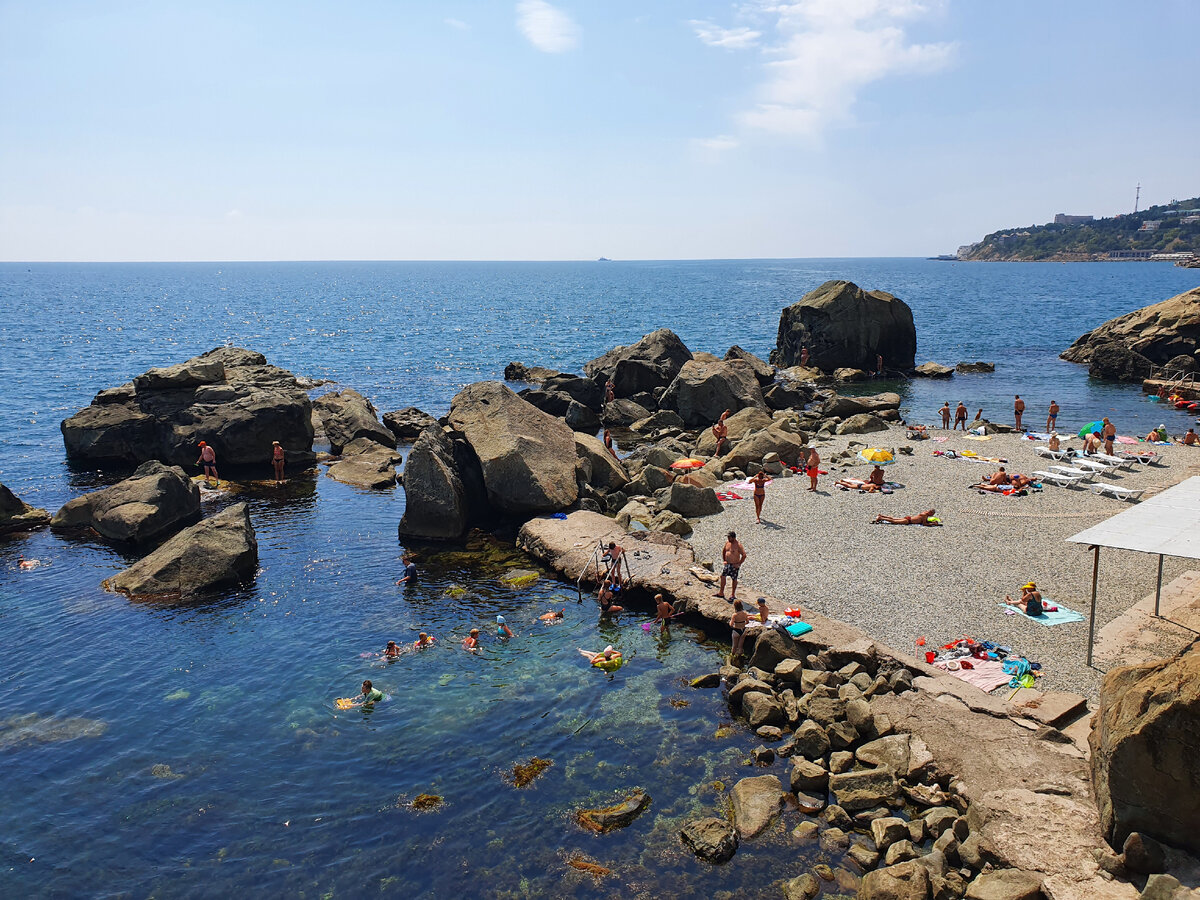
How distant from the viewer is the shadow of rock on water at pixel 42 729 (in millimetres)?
16734

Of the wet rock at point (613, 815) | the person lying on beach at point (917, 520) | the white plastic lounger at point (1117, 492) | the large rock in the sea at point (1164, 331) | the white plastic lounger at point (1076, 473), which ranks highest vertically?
the large rock in the sea at point (1164, 331)

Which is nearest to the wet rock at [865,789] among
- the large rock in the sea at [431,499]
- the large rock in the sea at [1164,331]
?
the large rock in the sea at [431,499]

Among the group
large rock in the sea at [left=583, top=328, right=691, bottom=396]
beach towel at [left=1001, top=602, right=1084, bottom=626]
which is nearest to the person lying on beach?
beach towel at [left=1001, top=602, right=1084, bottom=626]

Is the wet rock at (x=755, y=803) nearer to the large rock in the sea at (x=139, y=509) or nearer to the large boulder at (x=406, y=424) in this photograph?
the large rock in the sea at (x=139, y=509)

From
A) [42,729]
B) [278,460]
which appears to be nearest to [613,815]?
[42,729]

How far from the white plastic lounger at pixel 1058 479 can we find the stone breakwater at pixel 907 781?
623 inches

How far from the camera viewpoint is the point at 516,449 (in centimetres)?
2866

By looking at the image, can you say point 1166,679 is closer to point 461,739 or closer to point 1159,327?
point 461,739

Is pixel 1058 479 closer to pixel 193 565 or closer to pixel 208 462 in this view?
pixel 193 565

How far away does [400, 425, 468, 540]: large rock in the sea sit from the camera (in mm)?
27672

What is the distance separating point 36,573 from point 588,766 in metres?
21.0

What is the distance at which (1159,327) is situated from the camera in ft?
194

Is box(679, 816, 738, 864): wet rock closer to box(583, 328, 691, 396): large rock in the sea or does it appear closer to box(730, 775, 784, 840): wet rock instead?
box(730, 775, 784, 840): wet rock

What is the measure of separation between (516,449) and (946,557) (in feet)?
48.8
